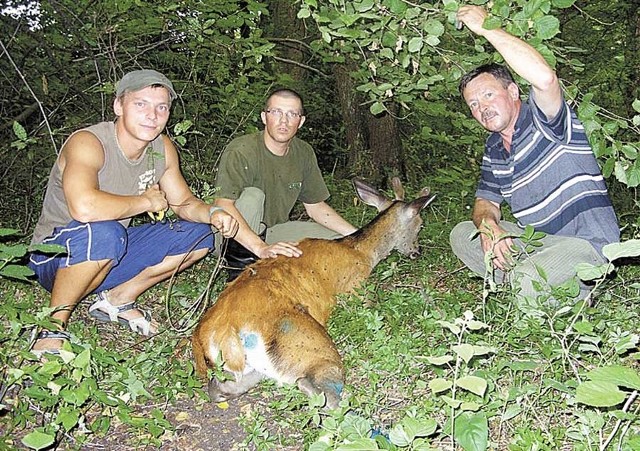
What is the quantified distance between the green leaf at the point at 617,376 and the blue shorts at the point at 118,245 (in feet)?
10.6

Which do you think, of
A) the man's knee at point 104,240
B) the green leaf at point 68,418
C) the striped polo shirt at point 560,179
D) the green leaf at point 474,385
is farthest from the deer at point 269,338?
the striped polo shirt at point 560,179

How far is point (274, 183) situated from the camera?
5.98 metres

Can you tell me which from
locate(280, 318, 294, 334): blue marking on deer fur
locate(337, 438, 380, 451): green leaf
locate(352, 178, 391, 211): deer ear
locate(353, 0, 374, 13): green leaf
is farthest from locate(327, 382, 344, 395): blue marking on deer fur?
locate(352, 178, 391, 211): deer ear

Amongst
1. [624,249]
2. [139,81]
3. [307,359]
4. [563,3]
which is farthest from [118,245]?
[624,249]

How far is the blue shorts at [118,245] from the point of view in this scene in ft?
14.4

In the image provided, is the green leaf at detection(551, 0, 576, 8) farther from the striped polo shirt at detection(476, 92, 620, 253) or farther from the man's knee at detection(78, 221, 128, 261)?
the man's knee at detection(78, 221, 128, 261)

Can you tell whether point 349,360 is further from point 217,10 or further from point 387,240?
point 217,10

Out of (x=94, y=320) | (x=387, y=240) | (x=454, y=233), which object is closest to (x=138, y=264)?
(x=94, y=320)

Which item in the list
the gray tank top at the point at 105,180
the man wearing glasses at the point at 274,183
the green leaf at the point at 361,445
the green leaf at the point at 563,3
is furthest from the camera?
the man wearing glasses at the point at 274,183

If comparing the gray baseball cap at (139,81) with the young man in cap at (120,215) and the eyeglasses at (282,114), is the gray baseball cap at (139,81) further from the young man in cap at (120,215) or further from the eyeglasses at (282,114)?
the eyeglasses at (282,114)

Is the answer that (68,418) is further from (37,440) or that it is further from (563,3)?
(563,3)

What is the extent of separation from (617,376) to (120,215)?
10.7 feet

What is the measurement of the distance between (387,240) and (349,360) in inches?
70.4

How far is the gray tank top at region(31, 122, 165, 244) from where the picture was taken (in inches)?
182
